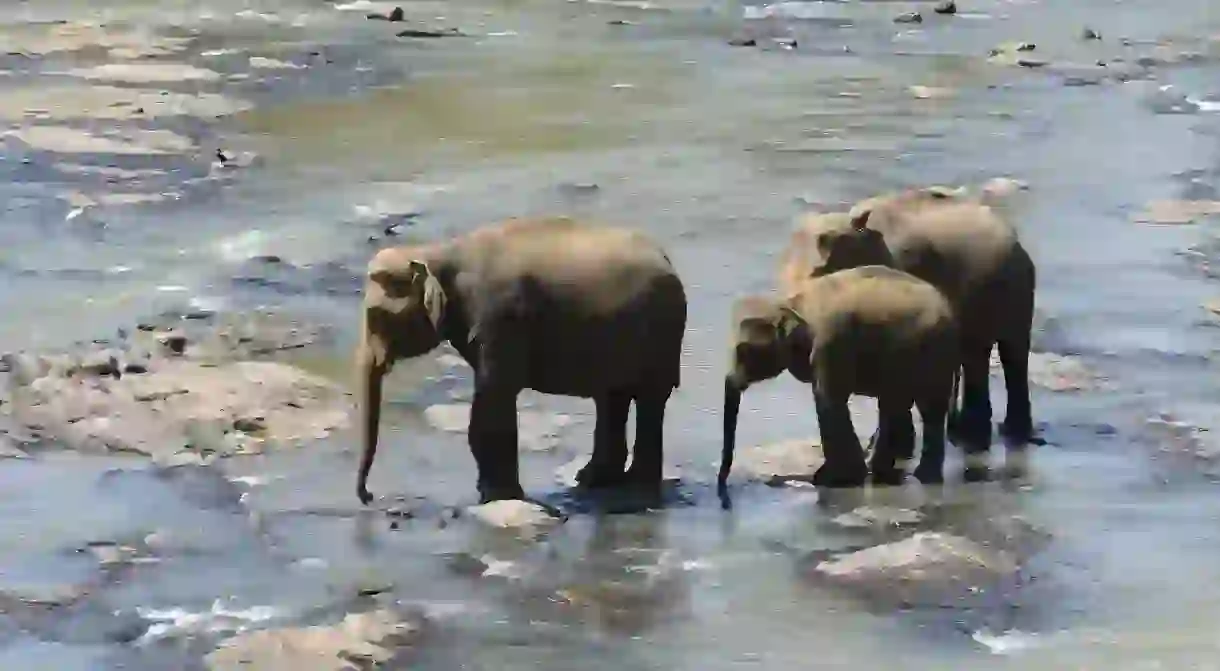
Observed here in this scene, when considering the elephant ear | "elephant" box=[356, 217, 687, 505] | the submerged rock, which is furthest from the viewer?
the submerged rock

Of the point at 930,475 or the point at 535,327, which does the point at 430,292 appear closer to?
the point at 535,327

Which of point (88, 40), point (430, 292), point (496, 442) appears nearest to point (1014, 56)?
point (88, 40)

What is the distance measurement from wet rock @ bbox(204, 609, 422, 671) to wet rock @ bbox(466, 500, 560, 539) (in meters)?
1.26

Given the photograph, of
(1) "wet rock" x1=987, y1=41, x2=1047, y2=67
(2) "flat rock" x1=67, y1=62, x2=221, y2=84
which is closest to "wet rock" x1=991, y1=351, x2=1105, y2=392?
(2) "flat rock" x1=67, y1=62, x2=221, y2=84

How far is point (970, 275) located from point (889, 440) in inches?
46.1

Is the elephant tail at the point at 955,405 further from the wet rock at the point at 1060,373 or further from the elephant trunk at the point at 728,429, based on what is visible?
the elephant trunk at the point at 728,429

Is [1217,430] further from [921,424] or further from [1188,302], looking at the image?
[1188,302]

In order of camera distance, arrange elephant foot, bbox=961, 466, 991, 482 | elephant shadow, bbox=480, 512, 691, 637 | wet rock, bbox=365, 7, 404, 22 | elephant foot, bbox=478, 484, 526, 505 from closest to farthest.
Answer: elephant shadow, bbox=480, 512, 691, 637
elephant foot, bbox=478, 484, 526, 505
elephant foot, bbox=961, 466, 991, 482
wet rock, bbox=365, 7, 404, 22

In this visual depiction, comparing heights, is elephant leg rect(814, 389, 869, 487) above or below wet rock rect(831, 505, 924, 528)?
above

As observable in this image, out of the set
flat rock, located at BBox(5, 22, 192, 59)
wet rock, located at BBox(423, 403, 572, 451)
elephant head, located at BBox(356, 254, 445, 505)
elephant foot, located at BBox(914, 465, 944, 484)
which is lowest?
flat rock, located at BBox(5, 22, 192, 59)

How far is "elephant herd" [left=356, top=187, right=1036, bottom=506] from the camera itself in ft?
32.8

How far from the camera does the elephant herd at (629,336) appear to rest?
10.0 metres

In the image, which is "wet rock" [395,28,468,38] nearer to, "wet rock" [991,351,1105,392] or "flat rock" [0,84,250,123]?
"flat rock" [0,84,250,123]

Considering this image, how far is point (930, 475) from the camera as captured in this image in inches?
422
